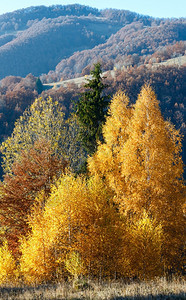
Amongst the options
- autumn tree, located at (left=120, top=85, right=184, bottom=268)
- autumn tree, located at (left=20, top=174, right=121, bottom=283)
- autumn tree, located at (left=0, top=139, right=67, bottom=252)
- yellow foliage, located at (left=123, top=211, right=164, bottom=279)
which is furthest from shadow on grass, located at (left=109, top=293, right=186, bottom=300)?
autumn tree, located at (left=0, top=139, right=67, bottom=252)

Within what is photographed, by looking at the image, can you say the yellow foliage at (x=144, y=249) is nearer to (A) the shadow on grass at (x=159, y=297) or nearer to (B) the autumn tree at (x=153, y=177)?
(B) the autumn tree at (x=153, y=177)

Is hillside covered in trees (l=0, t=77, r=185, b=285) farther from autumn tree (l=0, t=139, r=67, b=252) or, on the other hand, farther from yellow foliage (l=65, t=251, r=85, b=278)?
autumn tree (l=0, t=139, r=67, b=252)

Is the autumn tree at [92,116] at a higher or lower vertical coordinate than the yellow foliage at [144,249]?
higher

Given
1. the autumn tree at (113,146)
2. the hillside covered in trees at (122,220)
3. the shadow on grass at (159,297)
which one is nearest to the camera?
the shadow on grass at (159,297)

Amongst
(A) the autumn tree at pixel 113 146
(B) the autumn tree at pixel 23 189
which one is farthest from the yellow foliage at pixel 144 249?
(B) the autumn tree at pixel 23 189

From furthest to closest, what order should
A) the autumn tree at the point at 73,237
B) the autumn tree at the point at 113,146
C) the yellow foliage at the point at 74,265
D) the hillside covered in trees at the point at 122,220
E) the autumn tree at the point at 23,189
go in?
the autumn tree at the point at 23,189 < the autumn tree at the point at 113,146 < the autumn tree at the point at 73,237 < the hillside covered in trees at the point at 122,220 < the yellow foliage at the point at 74,265

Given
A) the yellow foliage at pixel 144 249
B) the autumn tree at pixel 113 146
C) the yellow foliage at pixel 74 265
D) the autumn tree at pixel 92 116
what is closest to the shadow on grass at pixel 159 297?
the yellow foliage at pixel 74 265

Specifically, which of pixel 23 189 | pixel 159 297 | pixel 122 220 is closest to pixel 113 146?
pixel 122 220

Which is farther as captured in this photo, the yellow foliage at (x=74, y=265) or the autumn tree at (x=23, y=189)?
the autumn tree at (x=23, y=189)

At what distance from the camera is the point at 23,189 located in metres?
21.1

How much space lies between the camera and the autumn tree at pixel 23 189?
2066cm

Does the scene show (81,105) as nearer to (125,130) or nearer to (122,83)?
(125,130)

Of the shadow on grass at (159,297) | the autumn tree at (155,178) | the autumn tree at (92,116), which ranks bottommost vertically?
the shadow on grass at (159,297)

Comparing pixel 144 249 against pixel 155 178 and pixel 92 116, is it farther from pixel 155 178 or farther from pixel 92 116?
pixel 92 116
